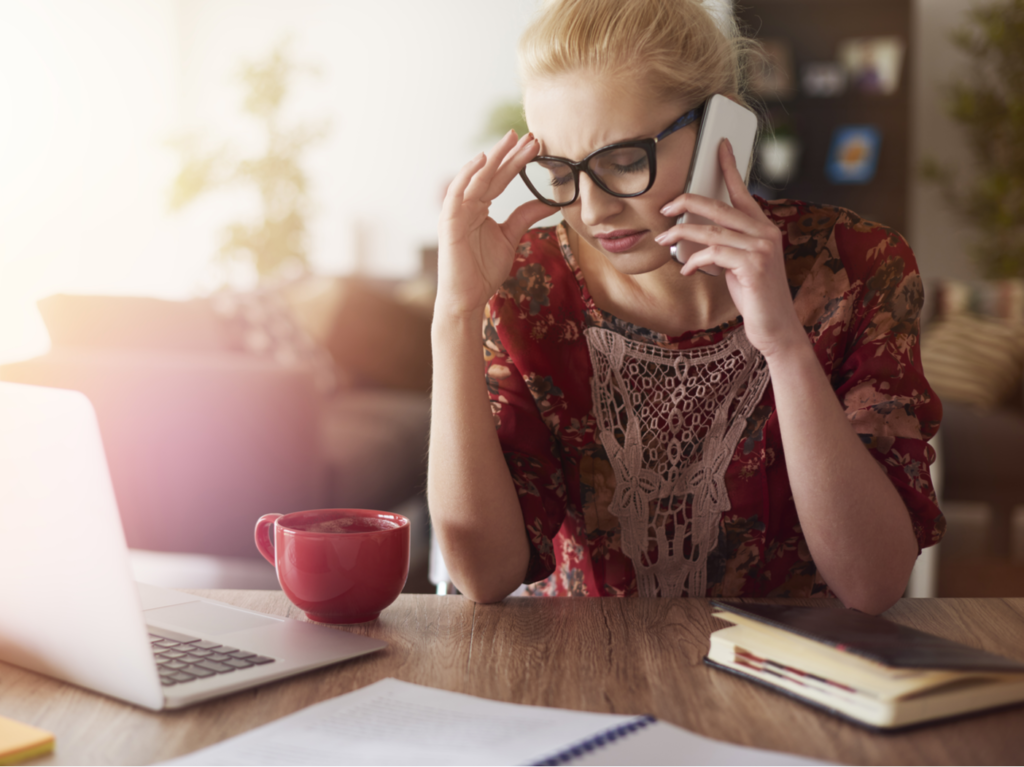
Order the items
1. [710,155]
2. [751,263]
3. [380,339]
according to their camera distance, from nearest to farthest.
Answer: [751,263]
[710,155]
[380,339]

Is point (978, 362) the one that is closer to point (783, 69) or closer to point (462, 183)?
point (783, 69)

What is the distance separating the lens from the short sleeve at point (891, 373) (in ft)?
3.01

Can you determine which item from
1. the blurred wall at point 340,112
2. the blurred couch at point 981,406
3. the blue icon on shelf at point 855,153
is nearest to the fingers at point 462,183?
the blurred couch at point 981,406

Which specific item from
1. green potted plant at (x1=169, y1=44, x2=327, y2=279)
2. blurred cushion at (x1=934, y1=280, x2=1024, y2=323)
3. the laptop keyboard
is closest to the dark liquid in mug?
the laptop keyboard

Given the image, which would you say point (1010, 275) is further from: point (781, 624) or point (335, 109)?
point (781, 624)

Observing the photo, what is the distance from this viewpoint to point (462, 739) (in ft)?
1.67

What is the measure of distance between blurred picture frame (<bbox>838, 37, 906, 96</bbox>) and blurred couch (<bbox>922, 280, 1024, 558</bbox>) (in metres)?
1.73

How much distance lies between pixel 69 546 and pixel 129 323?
1.74 m

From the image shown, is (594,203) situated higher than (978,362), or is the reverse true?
(594,203)

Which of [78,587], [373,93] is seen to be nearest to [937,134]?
[373,93]

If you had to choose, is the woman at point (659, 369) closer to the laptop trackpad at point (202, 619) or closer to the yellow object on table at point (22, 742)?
the laptop trackpad at point (202, 619)

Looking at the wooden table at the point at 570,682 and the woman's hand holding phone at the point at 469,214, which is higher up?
the woman's hand holding phone at the point at 469,214

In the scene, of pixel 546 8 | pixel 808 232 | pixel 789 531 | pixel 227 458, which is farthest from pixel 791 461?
pixel 227 458

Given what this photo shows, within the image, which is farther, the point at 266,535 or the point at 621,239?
the point at 621,239
